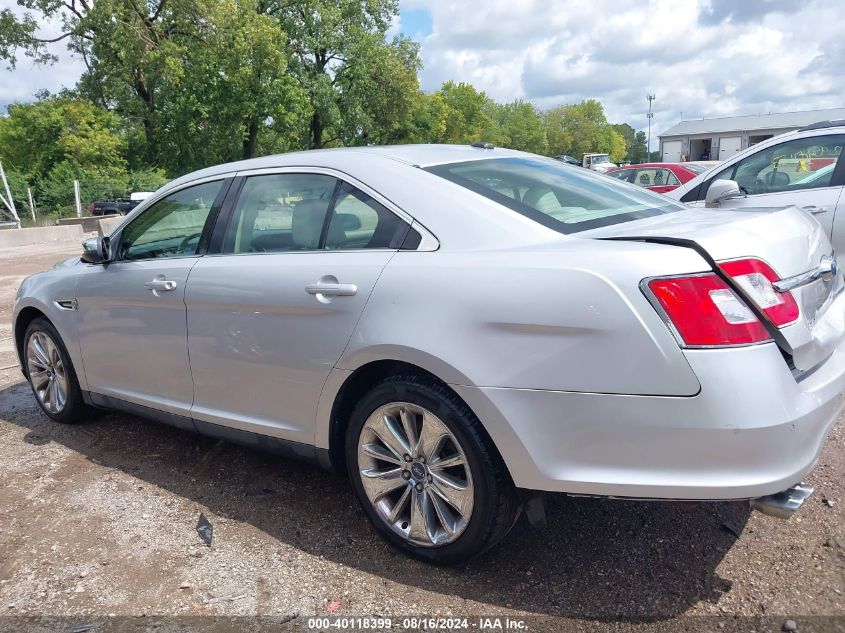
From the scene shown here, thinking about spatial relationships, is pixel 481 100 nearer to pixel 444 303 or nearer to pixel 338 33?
pixel 338 33

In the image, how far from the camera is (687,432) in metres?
2.17

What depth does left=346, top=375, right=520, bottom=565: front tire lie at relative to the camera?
2549 millimetres

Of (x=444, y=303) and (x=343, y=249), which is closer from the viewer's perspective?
(x=444, y=303)

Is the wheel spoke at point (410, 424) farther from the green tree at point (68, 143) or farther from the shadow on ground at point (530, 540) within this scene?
the green tree at point (68, 143)

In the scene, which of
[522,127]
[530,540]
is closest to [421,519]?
[530,540]

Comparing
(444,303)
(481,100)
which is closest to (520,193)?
(444,303)

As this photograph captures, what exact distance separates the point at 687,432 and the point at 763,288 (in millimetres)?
→ 540

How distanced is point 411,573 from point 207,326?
1.52 meters

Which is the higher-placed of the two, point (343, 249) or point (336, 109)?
point (336, 109)

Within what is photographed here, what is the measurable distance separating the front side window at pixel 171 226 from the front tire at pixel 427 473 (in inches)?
60.3

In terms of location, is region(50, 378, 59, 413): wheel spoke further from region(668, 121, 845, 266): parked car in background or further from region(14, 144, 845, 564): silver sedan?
region(668, 121, 845, 266): parked car in background

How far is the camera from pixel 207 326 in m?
3.39

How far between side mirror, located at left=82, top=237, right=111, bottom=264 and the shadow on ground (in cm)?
119

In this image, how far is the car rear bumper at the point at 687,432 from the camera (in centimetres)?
213
